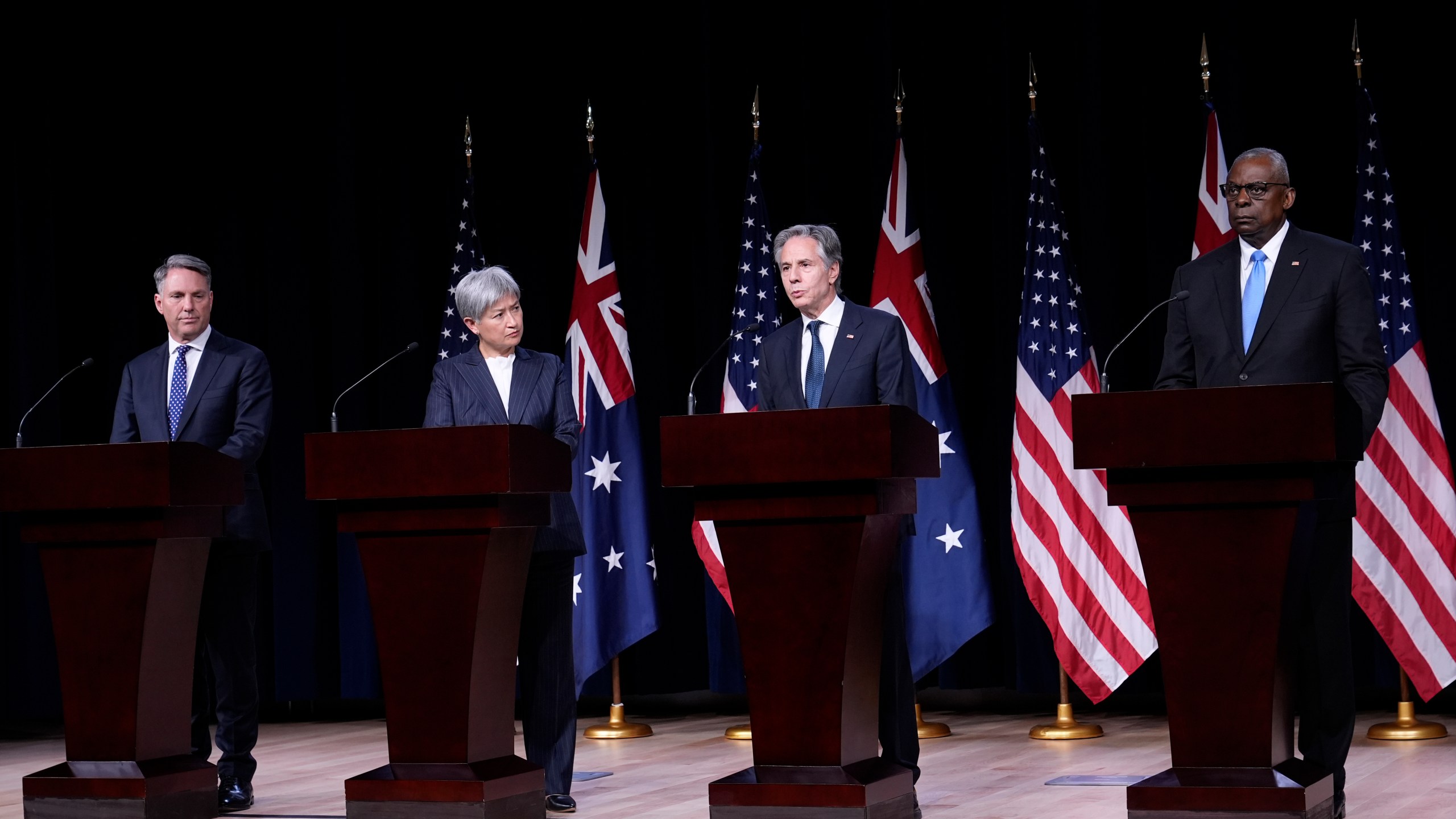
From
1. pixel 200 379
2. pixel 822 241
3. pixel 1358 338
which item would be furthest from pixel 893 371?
pixel 200 379

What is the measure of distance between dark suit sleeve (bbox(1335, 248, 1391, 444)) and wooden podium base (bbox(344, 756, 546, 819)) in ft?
6.89

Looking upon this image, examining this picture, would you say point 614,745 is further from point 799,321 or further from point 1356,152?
point 1356,152

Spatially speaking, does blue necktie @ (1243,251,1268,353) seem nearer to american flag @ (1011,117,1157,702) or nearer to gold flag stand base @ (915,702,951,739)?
american flag @ (1011,117,1157,702)

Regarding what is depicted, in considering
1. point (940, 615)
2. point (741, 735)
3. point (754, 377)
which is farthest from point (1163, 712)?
point (754, 377)

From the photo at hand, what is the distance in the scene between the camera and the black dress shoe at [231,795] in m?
4.20

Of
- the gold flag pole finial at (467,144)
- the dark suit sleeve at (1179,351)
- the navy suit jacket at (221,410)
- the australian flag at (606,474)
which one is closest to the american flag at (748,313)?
the australian flag at (606,474)

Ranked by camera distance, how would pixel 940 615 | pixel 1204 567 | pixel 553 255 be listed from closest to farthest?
pixel 1204 567
pixel 940 615
pixel 553 255

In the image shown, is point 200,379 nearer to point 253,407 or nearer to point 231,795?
point 253,407

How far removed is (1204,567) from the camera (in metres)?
3.02

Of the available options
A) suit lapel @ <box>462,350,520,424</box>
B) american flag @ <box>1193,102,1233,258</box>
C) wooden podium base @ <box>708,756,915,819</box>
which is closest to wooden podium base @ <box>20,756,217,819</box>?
suit lapel @ <box>462,350,520,424</box>

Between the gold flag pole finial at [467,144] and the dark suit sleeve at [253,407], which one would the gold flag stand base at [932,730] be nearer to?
the dark suit sleeve at [253,407]

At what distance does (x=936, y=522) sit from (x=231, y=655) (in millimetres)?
2563

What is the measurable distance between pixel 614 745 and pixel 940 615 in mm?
Result: 1303

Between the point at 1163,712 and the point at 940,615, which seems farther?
the point at 1163,712
